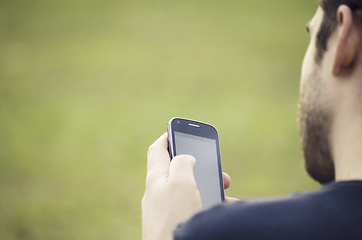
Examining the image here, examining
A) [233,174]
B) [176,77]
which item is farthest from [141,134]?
[233,174]

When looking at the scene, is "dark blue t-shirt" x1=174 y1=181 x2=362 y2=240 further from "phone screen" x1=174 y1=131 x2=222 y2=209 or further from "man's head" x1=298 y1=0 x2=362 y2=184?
"phone screen" x1=174 y1=131 x2=222 y2=209

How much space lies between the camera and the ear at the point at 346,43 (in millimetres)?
306

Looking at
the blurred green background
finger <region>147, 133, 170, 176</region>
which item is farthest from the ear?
the blurred green background

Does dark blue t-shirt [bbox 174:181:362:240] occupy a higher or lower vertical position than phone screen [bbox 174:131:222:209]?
higher

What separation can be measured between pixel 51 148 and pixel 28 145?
14 cm

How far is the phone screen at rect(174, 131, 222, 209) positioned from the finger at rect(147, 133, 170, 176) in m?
0.04

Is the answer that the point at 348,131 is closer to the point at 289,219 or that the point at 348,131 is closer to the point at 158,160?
the point at 289,219

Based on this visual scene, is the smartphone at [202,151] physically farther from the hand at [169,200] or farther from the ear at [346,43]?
the ear at [346,43]

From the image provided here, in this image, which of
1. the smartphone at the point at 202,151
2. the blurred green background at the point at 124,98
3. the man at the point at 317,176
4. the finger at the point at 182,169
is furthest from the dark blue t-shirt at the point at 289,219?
the blurred green background at the point at 124,98

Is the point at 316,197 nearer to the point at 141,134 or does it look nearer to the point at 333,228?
the point at 333,228

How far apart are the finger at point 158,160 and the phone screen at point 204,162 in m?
0.04

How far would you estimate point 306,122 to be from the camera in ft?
1.12

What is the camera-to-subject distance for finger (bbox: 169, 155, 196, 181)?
0.35 m

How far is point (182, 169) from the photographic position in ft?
1.18
